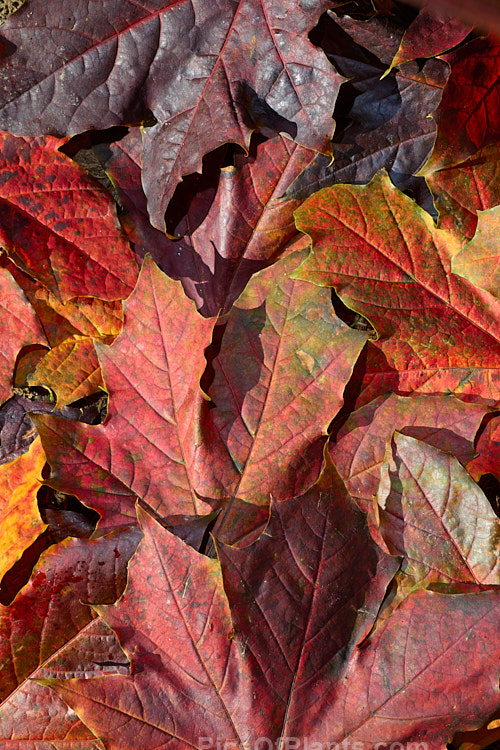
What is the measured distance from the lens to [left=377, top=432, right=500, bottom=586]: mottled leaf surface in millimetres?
1058

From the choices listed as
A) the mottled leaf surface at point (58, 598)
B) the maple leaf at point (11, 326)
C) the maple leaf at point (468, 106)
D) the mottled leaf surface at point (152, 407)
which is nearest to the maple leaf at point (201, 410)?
the mottled leaf surface at point (152, 407)

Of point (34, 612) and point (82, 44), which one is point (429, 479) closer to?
point (34, 612)

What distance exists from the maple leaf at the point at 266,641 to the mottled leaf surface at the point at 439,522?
0.34ft

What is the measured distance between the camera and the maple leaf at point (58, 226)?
4.15 ft

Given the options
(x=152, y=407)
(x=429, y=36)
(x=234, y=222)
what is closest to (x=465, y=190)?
(x=429, y=36)

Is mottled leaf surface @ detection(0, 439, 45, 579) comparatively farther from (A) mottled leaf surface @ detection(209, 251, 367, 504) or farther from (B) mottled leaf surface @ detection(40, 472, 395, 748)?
(A) mottled leaf surface @ detection(209, 251, 367, 504)

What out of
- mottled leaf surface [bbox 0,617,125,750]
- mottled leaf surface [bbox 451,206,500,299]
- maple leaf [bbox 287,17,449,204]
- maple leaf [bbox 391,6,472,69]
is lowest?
mottled leaf surface [bbox 0,617,125,750]

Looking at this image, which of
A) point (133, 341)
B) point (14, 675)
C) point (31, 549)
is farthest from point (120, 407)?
point (14, 675)

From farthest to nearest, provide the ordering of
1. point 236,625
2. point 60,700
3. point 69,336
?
point 69,336, point 60,700, point 236,625

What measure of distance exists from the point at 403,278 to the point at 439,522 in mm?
447

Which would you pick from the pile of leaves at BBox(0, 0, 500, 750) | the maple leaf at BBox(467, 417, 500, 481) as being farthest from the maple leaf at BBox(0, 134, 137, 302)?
the maple leaf at BBox(467, 417, 500, 481)

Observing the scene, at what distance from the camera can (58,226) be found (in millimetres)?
1275

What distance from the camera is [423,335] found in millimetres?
1170

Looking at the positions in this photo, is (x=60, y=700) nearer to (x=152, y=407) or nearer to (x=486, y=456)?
(x=152, y=407)
